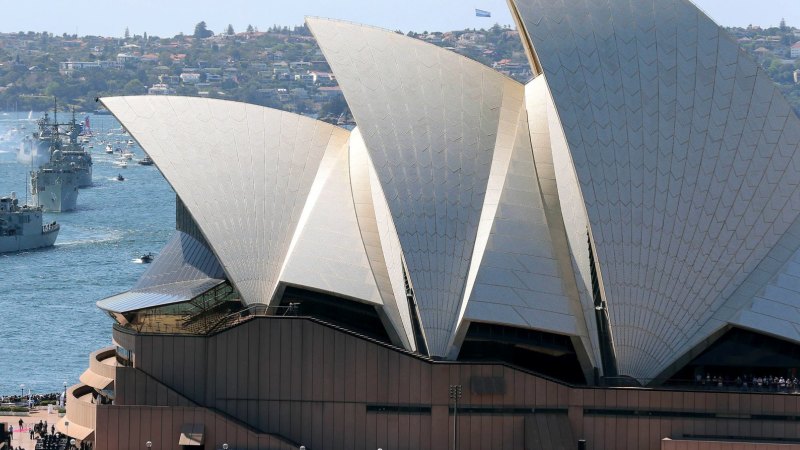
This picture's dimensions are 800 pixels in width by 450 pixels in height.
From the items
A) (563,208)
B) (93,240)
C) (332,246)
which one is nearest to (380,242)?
(332,246)

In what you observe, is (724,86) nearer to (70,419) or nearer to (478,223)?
(478,223)

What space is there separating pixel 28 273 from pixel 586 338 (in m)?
87.8

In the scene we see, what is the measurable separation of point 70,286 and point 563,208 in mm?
74208

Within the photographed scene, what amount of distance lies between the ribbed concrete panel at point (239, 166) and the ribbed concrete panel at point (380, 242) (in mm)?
1940

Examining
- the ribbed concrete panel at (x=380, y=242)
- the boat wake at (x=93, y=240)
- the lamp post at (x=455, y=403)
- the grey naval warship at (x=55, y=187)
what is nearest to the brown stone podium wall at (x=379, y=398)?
the lamp post at (x=455, y=403)

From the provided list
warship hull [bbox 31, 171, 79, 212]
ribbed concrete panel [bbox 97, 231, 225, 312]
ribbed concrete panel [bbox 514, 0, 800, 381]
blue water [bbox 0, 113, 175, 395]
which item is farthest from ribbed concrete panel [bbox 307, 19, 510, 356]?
warship hull [bbox 31, 171, 79, 212]

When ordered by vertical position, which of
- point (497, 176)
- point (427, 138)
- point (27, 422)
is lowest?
point (27, 422)

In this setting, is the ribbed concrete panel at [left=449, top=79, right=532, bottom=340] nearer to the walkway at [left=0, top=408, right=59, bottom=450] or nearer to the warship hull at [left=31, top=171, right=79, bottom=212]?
the walkway at [left=0, top=408, right=59, bottom=450]

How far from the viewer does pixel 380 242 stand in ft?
199

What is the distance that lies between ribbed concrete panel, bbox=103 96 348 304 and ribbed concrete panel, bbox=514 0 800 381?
34.1 feet

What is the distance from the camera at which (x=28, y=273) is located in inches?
5433

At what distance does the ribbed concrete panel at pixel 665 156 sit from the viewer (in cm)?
5728

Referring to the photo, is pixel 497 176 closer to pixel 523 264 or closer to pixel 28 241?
pixel 523 264

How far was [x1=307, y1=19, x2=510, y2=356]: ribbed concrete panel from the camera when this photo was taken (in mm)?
57688
